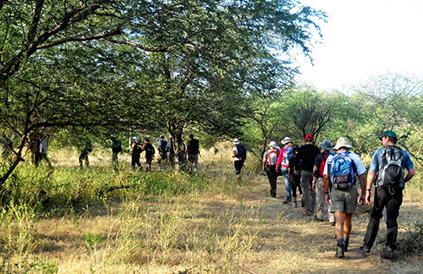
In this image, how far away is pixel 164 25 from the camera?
653cm

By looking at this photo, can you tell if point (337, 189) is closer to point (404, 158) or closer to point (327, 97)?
point (404, 158)

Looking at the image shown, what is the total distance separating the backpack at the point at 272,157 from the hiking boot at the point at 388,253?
18.7 feet

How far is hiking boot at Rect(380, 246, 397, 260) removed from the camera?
6062mm

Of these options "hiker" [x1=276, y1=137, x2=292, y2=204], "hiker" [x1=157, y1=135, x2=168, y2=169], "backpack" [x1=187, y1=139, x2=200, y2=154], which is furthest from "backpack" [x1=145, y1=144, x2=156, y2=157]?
"hiker" [x1=276, y1=137, x2=292, y2=204]

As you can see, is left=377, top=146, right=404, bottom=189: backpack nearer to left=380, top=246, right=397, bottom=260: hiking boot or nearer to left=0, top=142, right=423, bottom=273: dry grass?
left=380, top=246, right=397, bottom=260: hiking boot

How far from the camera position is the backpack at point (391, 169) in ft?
19.8

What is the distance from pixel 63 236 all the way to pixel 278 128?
58.4 ft

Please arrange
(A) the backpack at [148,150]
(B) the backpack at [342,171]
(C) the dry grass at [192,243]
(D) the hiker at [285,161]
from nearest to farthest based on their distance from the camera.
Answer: (C) the dry grass at [192,243], (B) the backpack at [342,171], (D) the hiker at [285,161], (A) the backpack at [148,150]

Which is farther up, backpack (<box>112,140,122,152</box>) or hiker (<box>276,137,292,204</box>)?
backpack (<box>112,140,122,152</box>)

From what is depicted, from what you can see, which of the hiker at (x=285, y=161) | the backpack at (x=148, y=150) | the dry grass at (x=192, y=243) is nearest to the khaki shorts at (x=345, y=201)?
the dry grass at (x=192, y=243)

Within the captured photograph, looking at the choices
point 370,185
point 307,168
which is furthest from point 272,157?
point 370,185

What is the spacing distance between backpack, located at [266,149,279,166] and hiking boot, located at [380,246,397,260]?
571 centimetres

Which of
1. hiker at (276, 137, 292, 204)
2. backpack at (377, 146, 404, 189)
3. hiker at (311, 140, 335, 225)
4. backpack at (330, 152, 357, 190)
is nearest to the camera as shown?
backpack at (377, 146, 404, 189)

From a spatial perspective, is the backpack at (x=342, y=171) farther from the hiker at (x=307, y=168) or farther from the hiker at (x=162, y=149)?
the hiker at (x=162, y=149)
